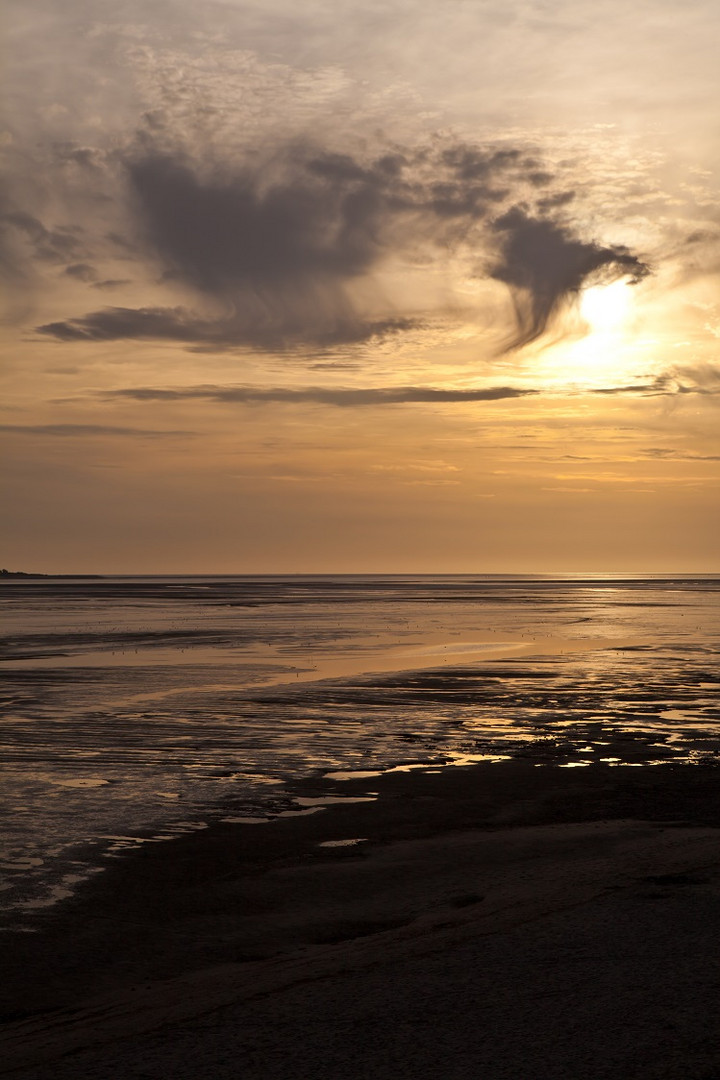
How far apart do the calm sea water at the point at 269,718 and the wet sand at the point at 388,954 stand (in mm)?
1354

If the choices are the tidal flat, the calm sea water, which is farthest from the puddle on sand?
the calm sea water

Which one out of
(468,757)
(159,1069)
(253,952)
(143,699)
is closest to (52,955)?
(253,952)

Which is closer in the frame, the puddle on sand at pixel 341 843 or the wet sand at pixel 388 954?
the wet sand at pixel 388 954

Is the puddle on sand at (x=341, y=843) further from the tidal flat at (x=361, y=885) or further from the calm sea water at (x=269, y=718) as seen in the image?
the calm sea water at (x=269, y=718)

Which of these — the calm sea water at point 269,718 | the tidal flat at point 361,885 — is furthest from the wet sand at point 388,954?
the calm sea water at point 269,718

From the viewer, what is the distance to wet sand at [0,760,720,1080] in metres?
5.68

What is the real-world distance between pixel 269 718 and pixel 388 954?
1388cm

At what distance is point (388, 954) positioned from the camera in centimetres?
747

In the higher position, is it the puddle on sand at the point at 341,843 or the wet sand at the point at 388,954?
the wet sand at the point at 388,954

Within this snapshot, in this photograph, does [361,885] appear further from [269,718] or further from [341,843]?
[269,718]

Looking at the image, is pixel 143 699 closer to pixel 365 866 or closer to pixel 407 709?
pixel 407 709

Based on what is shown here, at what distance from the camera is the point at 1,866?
10.2 metres

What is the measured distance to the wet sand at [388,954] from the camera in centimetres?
568

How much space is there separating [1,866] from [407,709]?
13.3 meters
